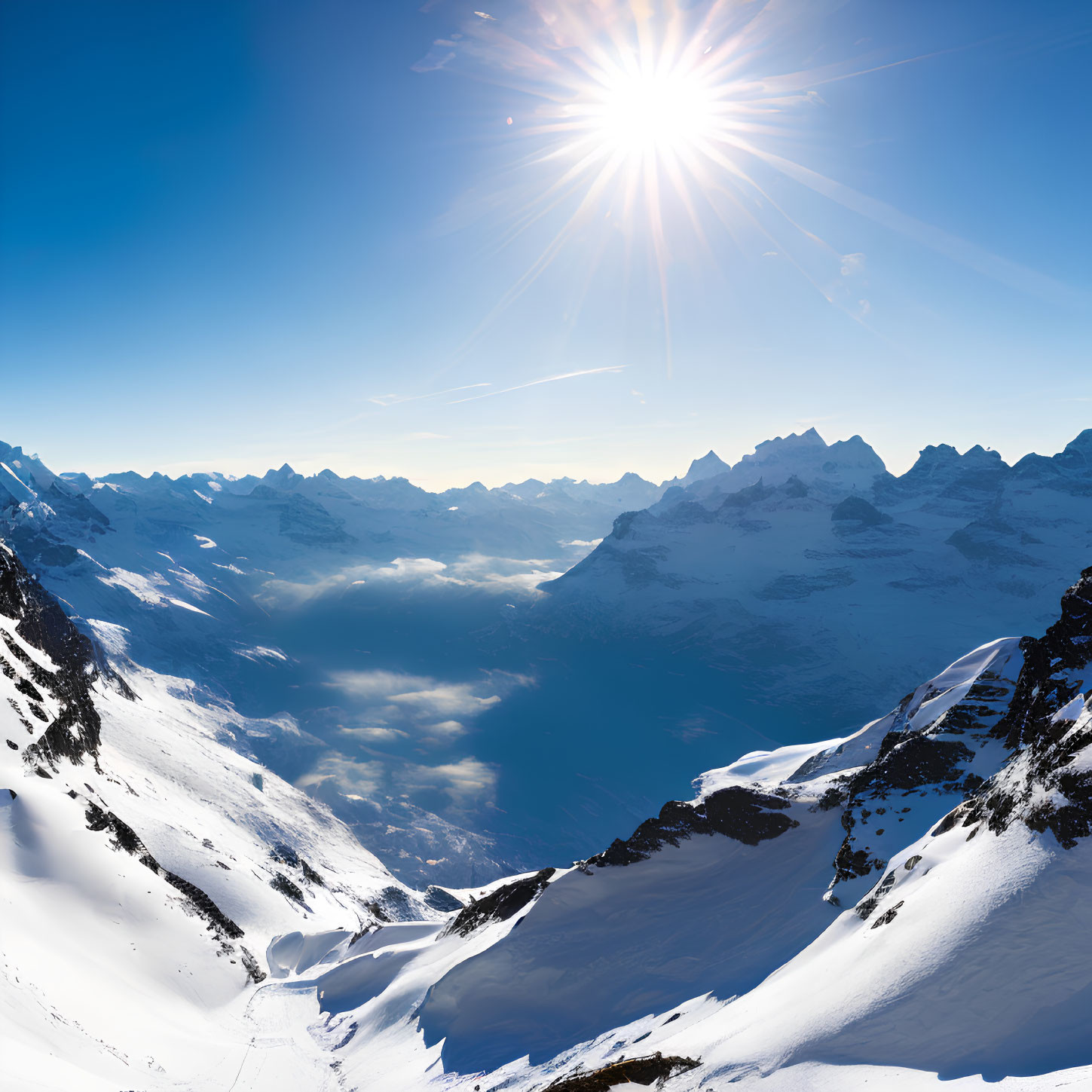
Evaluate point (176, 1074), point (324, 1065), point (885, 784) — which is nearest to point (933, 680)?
point (885, 784)

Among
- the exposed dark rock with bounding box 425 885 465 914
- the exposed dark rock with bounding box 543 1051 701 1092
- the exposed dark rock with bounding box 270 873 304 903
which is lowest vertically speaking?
the exposed dark rock with bounding box 543 1051 701 1092

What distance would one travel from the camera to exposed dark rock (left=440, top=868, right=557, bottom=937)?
51406 mm

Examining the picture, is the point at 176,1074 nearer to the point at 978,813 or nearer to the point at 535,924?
the point at 535,924

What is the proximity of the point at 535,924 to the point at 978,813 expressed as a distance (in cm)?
3225

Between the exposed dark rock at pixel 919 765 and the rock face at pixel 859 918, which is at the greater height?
the exposed dark rock at pixel 919 765

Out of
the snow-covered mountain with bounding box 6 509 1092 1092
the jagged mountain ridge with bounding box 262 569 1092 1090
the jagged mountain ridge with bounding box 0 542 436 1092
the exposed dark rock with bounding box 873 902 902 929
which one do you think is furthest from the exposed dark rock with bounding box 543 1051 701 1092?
the jagged mountain ridge with bounding box 0 542 436 1092

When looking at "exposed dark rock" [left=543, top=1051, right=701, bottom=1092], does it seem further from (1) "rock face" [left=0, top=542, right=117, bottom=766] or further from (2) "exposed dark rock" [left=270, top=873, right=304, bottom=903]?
(2) "exposed dark rock" [left=270, top=873, right=304, bottom=903]

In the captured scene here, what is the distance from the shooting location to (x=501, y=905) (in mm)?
53750

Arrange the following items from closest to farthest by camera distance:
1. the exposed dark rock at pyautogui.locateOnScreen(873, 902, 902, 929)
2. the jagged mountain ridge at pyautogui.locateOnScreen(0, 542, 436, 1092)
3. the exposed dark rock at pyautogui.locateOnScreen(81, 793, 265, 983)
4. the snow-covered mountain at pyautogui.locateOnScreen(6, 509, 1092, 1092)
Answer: the snow-covered mountain at pyautogui.locateOnScreen(6, 509, 1092, 1092) < the exposed dark rock at pyautogui.locateOnScreen(873, 902, 902, 929) < the jagged mountain ridge at pyautogui.locateOnScreen(0, 542, 436, 1092) < the exposed dark rock at pyautogui.locateOnScreen(81, 793, 265, 983)

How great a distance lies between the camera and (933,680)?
6719 centimetres

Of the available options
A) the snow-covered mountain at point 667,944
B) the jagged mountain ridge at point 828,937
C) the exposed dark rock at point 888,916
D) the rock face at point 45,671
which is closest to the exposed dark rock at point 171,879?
the snow-covered mountain at point 667,944

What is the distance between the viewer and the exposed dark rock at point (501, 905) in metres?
51.4

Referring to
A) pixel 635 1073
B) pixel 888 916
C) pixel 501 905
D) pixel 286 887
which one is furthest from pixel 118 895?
pixel 888 916

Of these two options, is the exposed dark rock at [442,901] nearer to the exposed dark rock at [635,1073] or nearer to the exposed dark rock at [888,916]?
the exposed dark rock at [635,1073]
